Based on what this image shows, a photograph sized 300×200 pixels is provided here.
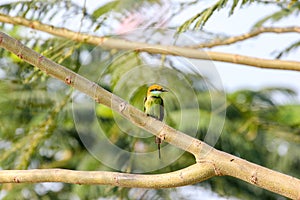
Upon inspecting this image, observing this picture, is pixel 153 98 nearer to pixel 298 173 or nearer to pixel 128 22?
pixel 128 22

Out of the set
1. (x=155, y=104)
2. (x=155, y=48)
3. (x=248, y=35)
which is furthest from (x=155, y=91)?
(x=248, y=35)

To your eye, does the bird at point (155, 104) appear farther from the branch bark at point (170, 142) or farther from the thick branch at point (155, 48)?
the thick branch at point (155, 48)

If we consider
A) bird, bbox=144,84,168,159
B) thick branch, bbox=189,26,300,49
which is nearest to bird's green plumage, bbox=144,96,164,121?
bird, bbox=144,84,168,159

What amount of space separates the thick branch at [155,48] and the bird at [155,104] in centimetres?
24

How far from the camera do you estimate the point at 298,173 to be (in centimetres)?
177

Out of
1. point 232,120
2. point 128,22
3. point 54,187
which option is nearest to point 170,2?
point 128,22

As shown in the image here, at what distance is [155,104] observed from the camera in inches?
35.3

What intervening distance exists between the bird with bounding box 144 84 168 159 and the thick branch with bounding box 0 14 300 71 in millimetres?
241

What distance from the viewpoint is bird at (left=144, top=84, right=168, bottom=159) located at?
87cm

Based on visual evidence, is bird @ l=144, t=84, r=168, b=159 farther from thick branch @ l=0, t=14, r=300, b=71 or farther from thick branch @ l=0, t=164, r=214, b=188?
thick branch @ l=0, t=14, r=300, b=71

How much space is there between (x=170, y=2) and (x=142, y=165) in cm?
33

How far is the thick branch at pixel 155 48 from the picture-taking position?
122cm

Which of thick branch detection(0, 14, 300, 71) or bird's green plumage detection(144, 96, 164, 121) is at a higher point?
thick branch detection(0, 14, 300, 71)

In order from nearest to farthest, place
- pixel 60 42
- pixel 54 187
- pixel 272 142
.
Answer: pixel 60 42, pixel 272 142, pixel 54 187
